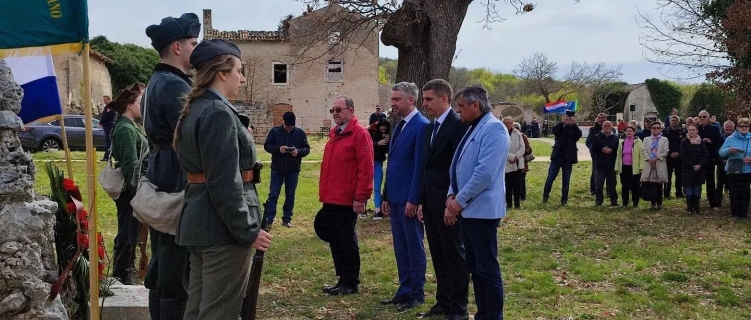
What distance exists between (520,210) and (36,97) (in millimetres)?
9695

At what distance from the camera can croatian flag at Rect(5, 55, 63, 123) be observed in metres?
5.99

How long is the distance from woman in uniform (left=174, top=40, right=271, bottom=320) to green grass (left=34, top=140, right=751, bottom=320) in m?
2.87

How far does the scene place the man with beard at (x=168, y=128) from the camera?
13.7 ft

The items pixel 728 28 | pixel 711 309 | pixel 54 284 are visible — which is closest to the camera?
pixel 54 284

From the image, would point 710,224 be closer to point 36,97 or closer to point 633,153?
point 633,153

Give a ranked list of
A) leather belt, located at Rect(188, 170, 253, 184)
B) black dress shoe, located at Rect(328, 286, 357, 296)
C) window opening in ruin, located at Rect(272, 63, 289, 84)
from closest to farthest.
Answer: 1. leather belt, located at Rect(188, 170, 253, 184)
2. black dress shoe, located at Rect(328, 286, 357, 296)
3. window opening in ruin, located at Rect(272, 63, 289, 84)

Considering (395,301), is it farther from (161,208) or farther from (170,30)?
(170,30)

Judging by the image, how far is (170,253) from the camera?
419 centimetres

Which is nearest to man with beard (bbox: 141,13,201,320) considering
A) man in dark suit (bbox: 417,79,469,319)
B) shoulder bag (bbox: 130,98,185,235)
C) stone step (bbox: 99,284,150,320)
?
shoulder bag (bbox: 130,98,185,235)

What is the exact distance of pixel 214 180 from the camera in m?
3.49

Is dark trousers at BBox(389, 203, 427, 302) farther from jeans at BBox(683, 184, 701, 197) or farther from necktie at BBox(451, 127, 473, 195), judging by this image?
jeans at BBox(683, 184, 701, 197)

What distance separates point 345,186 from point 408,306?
1305 mm

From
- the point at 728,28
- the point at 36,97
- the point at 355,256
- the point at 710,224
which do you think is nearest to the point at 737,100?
the point at 728,28

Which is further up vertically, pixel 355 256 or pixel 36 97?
pixel 36 97
